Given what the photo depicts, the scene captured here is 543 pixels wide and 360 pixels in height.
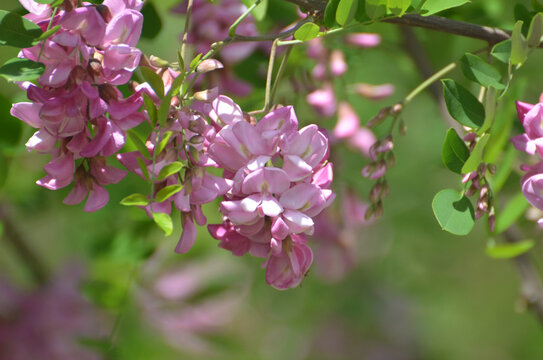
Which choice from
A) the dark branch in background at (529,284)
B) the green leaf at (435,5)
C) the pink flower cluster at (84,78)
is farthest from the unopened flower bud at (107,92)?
the dark branch in background at (529,284)

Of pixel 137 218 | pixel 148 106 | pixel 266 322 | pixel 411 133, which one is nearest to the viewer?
pixel 148 106

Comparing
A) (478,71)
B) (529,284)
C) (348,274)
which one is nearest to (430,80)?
(478,71)

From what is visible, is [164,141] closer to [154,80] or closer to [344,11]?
[154,80]

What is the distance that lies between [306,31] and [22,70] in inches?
8.6

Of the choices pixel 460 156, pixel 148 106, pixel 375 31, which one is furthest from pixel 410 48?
pixel 148 106

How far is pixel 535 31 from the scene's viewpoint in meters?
0.56

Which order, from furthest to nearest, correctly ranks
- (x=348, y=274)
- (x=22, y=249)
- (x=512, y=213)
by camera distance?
(x=348, y=274) → (x=22, y=249) → (x=512, y=213)

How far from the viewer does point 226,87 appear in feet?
3.15

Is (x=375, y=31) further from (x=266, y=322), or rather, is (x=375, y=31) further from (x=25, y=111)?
(x=266, y=322)

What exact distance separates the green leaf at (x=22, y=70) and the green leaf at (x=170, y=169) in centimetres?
11

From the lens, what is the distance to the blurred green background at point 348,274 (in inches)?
41.3

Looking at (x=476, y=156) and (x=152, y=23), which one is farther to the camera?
(x=152, y=23)

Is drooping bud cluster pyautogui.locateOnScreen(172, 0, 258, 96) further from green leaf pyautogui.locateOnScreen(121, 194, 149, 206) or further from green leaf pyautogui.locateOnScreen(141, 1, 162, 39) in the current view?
green leaf pyautogui.locateOnScreen(121, 194, 149, 206)

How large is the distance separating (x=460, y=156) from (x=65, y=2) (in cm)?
33
